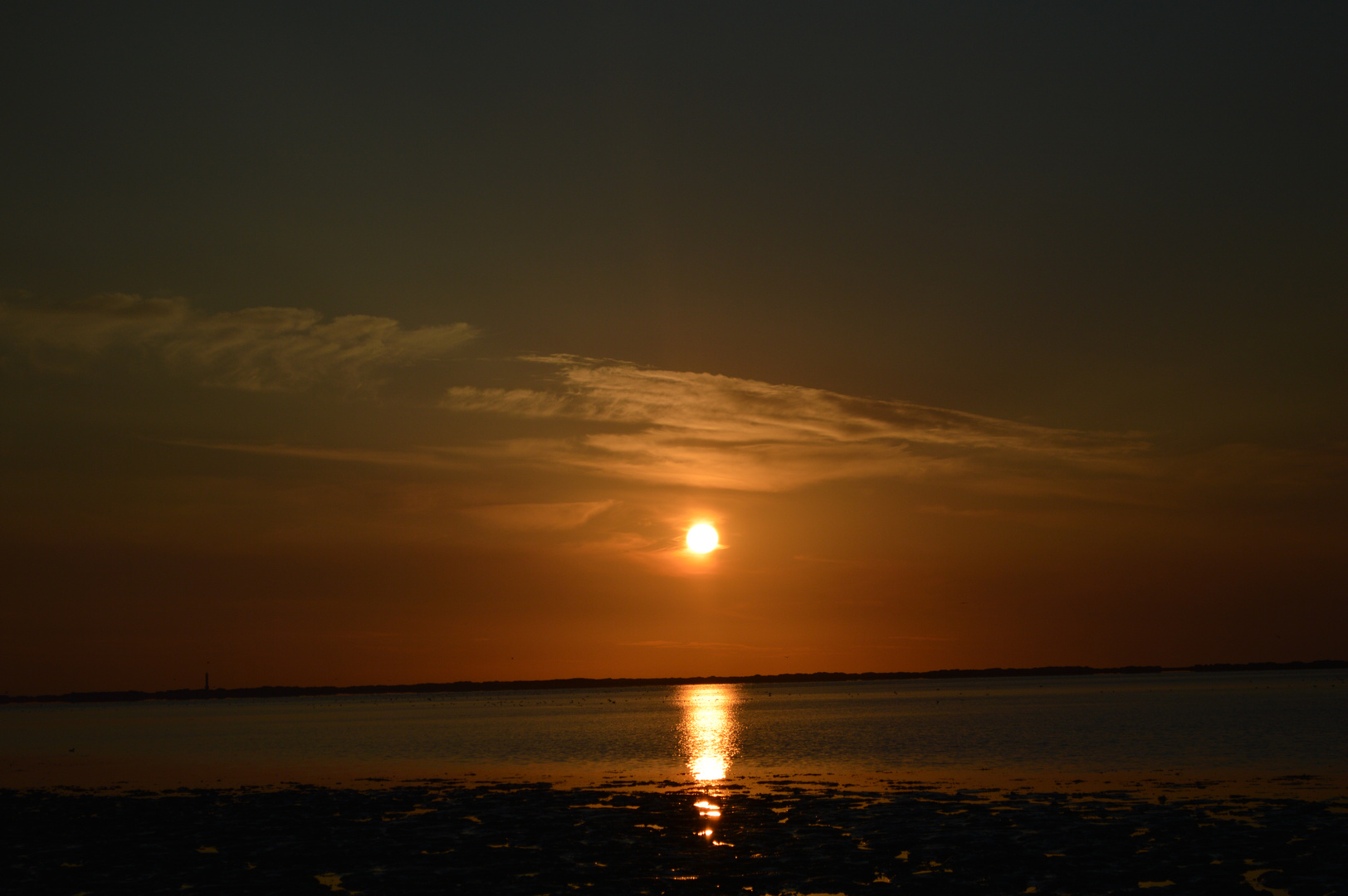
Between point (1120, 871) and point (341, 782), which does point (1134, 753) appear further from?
point (341, 782)

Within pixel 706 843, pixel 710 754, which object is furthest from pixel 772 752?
pixel 706 843

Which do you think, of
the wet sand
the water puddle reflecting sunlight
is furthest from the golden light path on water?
the wet sand

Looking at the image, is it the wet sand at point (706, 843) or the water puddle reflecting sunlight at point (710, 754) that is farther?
the water puddle reflecting sunlight at point (710, 754)

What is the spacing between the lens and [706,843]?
2972 centimetres

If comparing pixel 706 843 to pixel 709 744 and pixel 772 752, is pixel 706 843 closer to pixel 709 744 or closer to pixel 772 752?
pixel 772 752

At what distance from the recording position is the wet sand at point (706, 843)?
24.5 m

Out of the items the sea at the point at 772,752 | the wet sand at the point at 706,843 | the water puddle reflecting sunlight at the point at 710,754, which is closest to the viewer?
the wet sand at the point at 706,843

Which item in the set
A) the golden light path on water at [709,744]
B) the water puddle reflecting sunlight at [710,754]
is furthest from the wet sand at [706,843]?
the golden light path on water at [709,744]

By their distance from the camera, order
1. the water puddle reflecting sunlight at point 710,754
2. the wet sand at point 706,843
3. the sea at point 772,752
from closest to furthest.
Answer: the wet sand at point 706,843 < the water puddle reflecting sunlight at point 710,754 < the sea at point 772,752

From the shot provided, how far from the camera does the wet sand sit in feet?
80.3

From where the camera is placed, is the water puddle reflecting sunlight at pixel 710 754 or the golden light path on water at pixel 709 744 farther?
the golden light path on water at pixel 709 744

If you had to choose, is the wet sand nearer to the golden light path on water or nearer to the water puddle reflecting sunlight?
the water puddle reflecting sunlight

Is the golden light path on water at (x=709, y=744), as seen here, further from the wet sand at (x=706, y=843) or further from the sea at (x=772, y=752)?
the wet sand at (x=706, y=843)

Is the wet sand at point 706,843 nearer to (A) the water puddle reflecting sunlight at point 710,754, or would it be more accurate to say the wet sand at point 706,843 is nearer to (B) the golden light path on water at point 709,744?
(A) the water puddle reflecting sunlight at point 710,754
